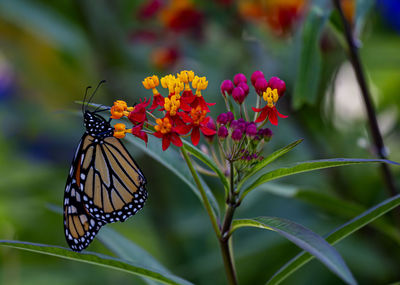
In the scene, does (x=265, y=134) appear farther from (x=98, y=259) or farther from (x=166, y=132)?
(x=98, y=259)

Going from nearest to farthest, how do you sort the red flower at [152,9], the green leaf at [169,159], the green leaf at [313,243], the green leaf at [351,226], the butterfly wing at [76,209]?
1. the green leaf at [313,243]
2. the green leaf at [351,226]
3. the green leaf at [169,159]
4. the butterfly wing at [76,209]
5. the red flower at [152,9]

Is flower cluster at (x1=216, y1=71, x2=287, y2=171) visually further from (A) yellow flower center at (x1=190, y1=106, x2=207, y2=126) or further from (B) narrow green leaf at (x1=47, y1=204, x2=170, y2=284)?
(B) narrow green leaf at (x1=47, y1=204, x2=170, y2=284)

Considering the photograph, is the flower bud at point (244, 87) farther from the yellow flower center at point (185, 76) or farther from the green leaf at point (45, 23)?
the green leaf at point (45, 23)

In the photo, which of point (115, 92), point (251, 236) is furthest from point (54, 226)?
point (251, 236)

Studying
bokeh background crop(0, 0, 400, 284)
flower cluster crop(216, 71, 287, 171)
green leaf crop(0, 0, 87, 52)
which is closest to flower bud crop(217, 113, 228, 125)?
flower cluster crop(216, 71, 287, 171)

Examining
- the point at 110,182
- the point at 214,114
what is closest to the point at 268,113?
the point at 110,182

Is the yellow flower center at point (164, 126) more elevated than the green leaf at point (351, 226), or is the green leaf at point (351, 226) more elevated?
the yellow flower center at point (164, 126)

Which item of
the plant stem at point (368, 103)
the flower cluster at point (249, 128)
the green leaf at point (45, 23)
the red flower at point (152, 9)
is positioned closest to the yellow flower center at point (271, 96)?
the flower cluster at point (249, 128)
